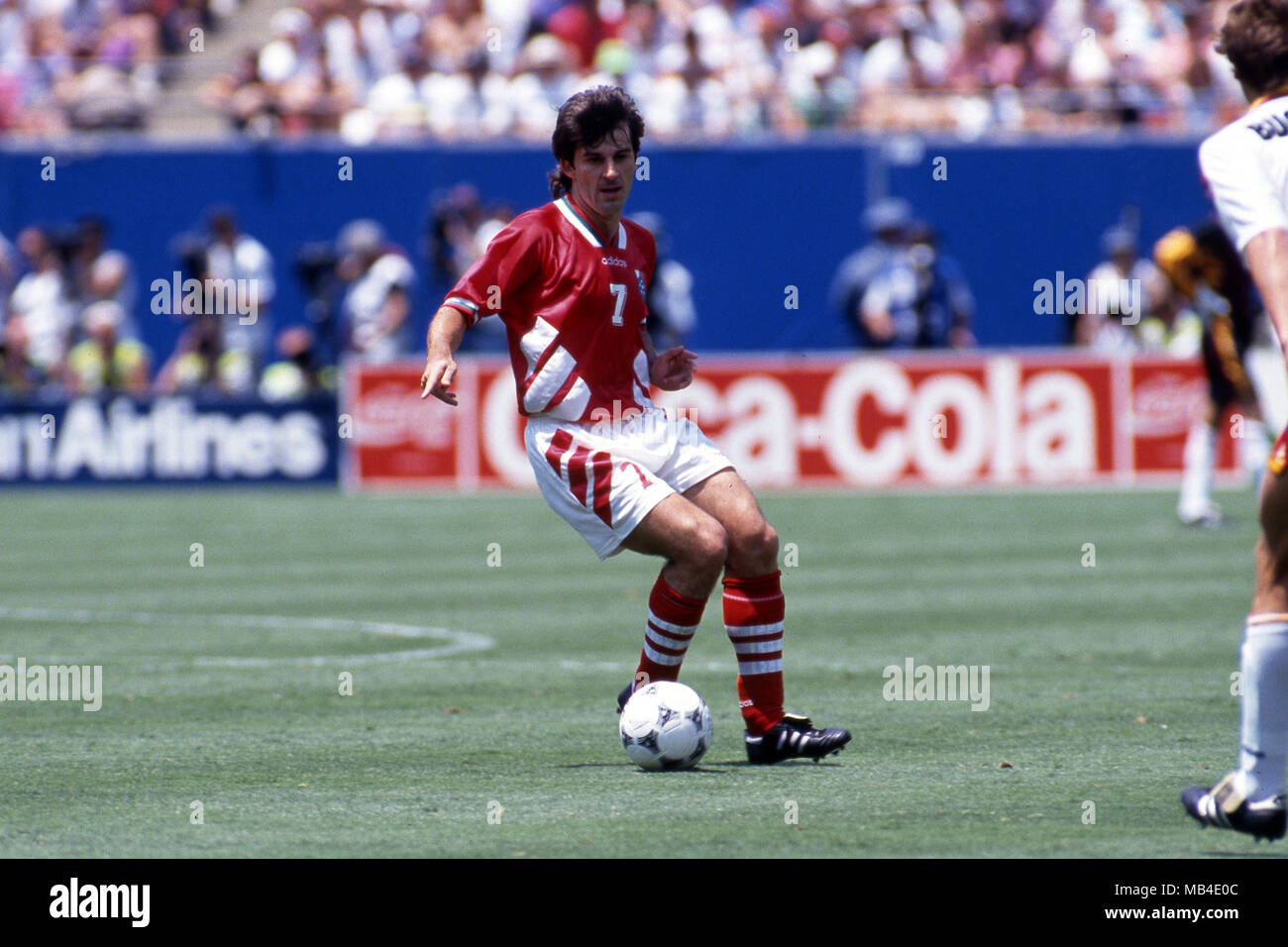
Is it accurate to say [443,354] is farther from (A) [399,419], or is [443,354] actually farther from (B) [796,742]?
(A) [399,419]

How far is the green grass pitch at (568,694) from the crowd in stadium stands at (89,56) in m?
10.3

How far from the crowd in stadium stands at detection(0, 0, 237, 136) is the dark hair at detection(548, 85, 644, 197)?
66.6 ft

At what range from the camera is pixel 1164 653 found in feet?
32.5

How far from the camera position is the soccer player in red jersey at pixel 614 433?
702 cm

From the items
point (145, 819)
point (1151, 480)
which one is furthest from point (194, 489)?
point (145, 819)

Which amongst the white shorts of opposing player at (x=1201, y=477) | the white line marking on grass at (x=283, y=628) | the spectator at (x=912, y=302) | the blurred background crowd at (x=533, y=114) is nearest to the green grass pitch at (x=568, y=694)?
the white line marking on grass at (x=283, y=628)

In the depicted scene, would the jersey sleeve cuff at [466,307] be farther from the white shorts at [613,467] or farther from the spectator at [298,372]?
the spectator at [298,372]

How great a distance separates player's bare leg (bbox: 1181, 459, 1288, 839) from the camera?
5328 mm

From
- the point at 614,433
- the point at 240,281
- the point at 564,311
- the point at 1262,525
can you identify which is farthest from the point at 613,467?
the point at 240,281

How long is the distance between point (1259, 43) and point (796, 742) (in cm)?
280

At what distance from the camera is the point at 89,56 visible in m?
27.4

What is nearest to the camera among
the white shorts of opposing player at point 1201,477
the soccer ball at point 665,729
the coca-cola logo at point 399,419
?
the soccer ball at point 665,729

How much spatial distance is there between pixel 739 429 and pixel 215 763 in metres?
14.4

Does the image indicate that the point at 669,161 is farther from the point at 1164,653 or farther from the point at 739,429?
the point at 1164,653
